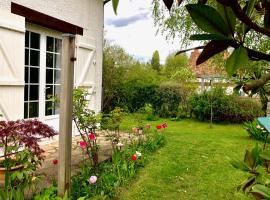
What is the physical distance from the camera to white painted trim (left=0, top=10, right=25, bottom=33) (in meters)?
5.58

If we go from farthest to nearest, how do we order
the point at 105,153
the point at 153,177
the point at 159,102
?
the point at 159,102 < the point at 105,153 < the point at 153,177

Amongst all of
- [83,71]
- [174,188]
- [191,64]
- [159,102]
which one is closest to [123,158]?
[174,188]

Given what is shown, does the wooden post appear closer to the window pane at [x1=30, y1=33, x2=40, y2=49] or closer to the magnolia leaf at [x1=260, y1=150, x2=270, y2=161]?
the magnolia leaf at [x1=260, y1=150, x2=270, y2=161]

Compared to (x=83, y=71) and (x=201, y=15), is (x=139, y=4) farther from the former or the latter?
(x=83, y=71)

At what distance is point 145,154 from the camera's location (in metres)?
6.15

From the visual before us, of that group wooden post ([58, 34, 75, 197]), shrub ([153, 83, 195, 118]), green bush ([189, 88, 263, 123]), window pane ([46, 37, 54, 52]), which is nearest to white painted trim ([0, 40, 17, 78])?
window pane ([46, 37, 54, 52])

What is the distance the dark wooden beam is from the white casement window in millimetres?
279

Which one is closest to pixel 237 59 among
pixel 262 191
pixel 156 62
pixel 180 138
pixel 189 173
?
pixel 262 191

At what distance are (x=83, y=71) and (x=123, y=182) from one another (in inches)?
172

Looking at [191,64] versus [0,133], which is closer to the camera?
[0,133]

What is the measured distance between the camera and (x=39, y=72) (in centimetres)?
702

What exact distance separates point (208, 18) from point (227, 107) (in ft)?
40.6

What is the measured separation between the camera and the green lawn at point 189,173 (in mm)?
4449

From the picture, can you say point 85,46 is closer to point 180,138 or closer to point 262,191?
point 180,138
